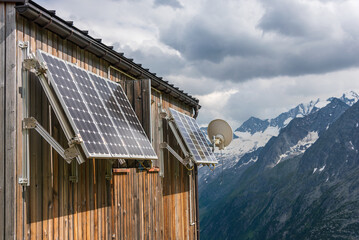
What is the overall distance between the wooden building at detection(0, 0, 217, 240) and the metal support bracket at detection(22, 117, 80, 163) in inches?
4.4

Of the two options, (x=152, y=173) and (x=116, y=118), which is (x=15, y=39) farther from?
(x=152, y=173)

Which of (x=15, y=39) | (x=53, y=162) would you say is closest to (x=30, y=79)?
(x=15, y=39)

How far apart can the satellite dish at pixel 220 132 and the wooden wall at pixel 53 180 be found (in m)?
4.70

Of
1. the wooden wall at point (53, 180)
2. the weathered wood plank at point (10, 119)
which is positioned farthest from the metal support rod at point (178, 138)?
the weathered wood plank at point (10, 119)

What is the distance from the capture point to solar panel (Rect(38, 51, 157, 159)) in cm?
748

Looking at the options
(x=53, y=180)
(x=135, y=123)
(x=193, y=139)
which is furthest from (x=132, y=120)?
(x=193, y=139)

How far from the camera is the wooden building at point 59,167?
7.06 meters

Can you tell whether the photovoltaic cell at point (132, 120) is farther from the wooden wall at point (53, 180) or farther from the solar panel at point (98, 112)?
the wooden wall at point (53, 180)

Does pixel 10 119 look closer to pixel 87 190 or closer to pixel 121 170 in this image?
pixel 87 190

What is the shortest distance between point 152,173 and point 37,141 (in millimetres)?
5169

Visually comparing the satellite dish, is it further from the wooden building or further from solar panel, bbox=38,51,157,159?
solar panel, bbox=38,51,157,159

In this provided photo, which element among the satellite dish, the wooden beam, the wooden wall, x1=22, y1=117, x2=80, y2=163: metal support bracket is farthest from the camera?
the satellite dish

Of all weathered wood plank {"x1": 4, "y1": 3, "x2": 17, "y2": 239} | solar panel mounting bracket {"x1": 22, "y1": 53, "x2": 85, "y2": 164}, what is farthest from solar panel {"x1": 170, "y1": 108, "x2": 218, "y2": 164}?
weathered wood plank {"x1": 4, "y1": 3, "x2": 17, "y2": 239}

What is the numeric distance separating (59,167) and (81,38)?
2.58 m
